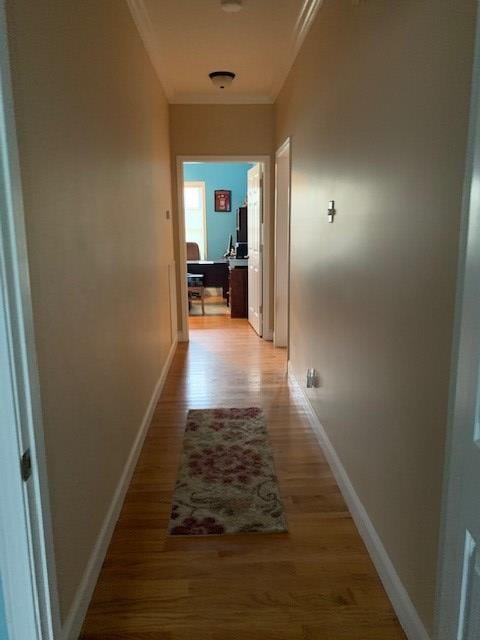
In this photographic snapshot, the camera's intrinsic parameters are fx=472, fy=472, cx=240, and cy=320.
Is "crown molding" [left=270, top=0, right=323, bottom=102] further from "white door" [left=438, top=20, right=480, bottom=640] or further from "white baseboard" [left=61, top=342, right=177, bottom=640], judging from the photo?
"white baseboard" [left=61, top=342, right=177, bottom=640]

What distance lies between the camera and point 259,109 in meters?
5.26

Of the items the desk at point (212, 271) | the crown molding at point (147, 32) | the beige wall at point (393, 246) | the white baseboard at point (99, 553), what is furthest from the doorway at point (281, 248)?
the desk at point (212, 271)

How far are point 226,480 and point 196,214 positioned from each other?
752 centimetres

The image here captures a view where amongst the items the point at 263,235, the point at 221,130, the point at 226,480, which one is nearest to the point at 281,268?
the point at 263,235

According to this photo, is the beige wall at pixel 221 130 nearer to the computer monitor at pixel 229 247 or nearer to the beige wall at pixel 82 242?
the beige wall at pixel 82 242

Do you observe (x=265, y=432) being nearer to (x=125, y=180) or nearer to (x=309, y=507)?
(x=309, y=507)

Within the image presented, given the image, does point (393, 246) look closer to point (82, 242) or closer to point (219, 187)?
point (82, 242)

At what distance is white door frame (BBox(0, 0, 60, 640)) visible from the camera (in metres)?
0.99

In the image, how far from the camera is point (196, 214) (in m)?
9.45

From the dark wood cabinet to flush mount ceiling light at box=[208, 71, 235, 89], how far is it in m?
2.93

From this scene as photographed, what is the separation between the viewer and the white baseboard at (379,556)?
62.0 inches

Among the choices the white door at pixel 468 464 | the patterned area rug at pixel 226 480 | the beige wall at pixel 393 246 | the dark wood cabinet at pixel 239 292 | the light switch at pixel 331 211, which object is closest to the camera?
the white door at pixel 468 464

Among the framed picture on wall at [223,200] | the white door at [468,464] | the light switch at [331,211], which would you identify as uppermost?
the framed picture on wall at [223,200]

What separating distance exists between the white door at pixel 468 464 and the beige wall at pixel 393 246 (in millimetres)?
324
